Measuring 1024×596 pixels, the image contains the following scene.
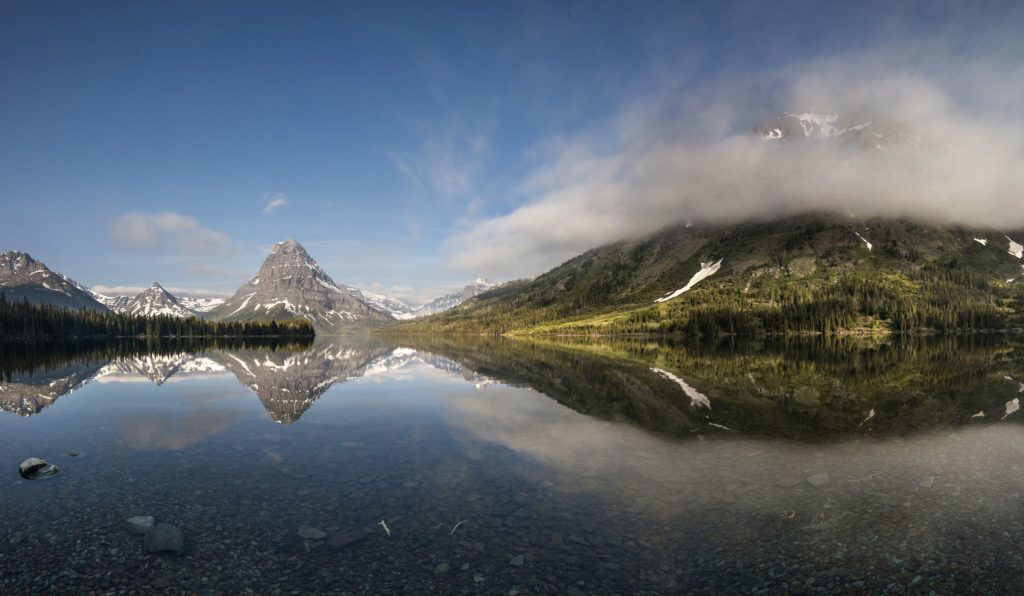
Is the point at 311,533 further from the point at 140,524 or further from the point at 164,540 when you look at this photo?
the point at 140,524

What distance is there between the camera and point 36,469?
888 inches

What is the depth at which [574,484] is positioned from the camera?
20984 millimetres

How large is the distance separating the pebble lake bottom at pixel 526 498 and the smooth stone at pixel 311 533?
134 millimetres

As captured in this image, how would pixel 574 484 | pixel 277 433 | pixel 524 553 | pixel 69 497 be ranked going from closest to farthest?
pixel 524 553, pixel 69 497, pixel 574 484, pixel 277 433

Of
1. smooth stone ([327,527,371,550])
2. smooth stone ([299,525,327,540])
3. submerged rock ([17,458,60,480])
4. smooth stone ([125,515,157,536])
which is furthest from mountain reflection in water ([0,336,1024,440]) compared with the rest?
smooth stone ([299,525,327,540])

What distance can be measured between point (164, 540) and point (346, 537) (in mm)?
5614

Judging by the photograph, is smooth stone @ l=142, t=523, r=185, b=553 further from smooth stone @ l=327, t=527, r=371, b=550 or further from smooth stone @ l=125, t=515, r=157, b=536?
smooth stone @ l=327, t=527, r=371, b=550

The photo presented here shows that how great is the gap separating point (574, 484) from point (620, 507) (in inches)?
124

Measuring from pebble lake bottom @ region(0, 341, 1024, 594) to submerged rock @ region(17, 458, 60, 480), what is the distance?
0.63 meters

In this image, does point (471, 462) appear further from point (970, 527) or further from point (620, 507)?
point (970, 527)

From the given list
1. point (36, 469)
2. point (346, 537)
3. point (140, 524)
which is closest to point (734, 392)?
point (346, 537)

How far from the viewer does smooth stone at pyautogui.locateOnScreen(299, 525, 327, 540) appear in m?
15.8

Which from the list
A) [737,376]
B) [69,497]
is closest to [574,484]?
[69,497]

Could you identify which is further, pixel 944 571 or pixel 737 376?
pixel 737 376
